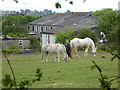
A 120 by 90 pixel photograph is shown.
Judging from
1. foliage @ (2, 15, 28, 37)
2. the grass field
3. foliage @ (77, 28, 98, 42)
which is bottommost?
the grass field

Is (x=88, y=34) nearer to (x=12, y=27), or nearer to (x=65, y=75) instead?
(x=65, y=75)

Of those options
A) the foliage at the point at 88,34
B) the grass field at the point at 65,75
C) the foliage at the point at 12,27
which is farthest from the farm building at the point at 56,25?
the grass field at the point at 65,75

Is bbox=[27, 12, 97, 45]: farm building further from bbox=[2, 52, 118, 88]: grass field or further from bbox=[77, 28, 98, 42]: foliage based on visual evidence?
bbox=[2, 52, 118, 88]: grass field

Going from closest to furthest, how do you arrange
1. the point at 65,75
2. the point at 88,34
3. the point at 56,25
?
1. the point at 65,75
2. the point at 88,34
3. the point at 56,25

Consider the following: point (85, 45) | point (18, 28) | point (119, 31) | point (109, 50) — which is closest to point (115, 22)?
point (119, 31)

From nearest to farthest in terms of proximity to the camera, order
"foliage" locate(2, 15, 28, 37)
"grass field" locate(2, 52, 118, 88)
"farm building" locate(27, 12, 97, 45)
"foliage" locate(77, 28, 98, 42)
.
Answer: "grass field" locate(2, 52, 118, 88) → "foliage" locate(77, 28, 98, 42) → "farm building" locate(27, 12, 97, 45) → "foliage" locate(2, 15, 28, 37)

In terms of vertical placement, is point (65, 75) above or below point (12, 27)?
below

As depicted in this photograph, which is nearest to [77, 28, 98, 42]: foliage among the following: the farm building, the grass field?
the farm building

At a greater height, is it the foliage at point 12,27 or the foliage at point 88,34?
the foliage at point 12,27

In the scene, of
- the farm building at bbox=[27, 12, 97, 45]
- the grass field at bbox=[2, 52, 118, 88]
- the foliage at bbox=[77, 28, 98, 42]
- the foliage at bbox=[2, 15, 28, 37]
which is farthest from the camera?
the foliage at bbox=[2, 15, 28, 37]

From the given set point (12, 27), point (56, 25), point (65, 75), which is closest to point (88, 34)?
point (65, 75)

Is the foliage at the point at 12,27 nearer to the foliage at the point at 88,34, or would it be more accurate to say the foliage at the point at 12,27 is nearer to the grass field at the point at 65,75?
the foliage at the point at 88,34

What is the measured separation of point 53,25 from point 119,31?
205 ft

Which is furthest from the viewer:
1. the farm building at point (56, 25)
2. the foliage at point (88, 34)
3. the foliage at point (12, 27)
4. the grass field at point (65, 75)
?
the foliage at point (12, 27)
